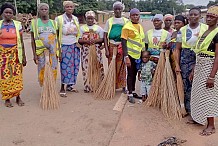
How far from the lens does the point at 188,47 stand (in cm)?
451

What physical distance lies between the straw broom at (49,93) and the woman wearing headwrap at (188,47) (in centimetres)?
209

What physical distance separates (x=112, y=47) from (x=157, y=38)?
1.03 m

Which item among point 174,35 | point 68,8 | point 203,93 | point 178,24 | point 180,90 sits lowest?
point 180,90

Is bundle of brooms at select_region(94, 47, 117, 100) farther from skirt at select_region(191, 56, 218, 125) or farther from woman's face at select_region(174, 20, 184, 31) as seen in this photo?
skirt at select_region(191, 56, 218, 125)

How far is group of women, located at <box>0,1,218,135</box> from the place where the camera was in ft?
13.3

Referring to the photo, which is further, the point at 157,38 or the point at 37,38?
the point at 37,38

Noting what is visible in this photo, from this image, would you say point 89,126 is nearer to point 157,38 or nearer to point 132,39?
point 132,39

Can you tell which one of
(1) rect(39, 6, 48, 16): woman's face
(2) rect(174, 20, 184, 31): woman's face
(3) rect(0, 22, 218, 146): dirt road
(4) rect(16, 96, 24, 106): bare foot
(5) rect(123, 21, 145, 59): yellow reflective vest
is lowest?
(3) rect(0, 22, 218, 146): dirt road

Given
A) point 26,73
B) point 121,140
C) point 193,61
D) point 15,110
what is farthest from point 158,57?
point 26,73

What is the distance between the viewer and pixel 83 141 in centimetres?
393

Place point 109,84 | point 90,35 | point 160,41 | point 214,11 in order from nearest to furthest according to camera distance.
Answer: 1. point 214,11
2. point 160,41
3. point 109,84
4. point 90,35

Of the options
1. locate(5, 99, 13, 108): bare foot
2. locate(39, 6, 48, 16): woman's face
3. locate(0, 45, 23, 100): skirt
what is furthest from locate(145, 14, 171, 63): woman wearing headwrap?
locate(5, 99, 13, 108): bare foot

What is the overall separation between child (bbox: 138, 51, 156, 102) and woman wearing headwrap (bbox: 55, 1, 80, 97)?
1341 mm

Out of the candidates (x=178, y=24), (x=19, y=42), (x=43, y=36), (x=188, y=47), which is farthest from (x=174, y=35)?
(x=19, y=42)
